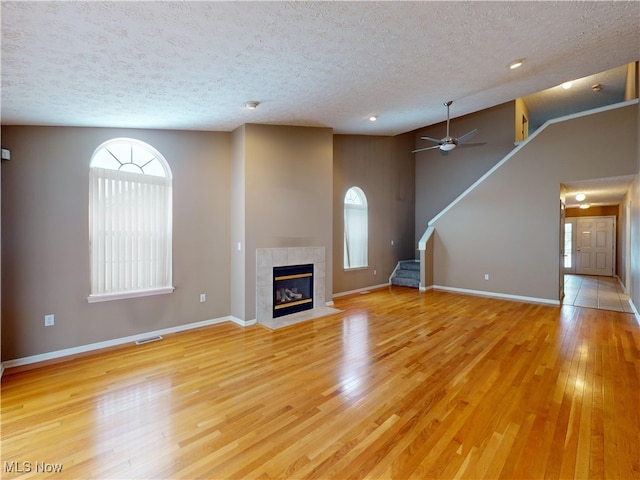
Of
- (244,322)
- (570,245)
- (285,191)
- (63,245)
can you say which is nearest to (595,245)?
(570,245)

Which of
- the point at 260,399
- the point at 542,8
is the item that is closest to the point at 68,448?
the point at 260,399

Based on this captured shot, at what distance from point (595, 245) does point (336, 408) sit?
446 inches

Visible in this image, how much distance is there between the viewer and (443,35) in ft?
8.18

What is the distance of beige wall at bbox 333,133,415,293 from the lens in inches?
257

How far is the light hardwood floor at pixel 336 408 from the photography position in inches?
68.8

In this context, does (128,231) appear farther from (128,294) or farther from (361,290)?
(361,290)

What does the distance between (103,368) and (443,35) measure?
4.64 m

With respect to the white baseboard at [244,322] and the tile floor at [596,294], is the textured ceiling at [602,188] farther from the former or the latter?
the white baseboard at [244,322]

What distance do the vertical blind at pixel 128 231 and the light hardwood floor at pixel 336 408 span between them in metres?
0.91

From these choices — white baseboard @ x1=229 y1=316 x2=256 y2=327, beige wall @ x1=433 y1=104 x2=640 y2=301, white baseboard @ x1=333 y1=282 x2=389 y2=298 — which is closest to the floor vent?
white baseboard @ x1=229 y1=316 x2=256 y2=327

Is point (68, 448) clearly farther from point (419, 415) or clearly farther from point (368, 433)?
point (419, 415)

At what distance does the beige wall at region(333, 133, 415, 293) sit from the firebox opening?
4.24 ft

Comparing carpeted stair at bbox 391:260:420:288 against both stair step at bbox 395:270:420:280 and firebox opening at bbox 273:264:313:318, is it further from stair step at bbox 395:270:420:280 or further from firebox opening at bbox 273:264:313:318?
firebox opening at bbox 273:264:313:318

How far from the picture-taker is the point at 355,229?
695 centimetres
